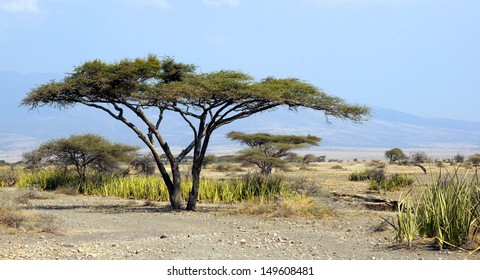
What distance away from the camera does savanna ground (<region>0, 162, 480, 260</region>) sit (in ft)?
38.3

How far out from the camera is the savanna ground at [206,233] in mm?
11664

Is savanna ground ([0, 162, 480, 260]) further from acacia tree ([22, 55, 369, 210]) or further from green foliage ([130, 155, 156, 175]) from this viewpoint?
green foliage ([130, 155, 156, 175])

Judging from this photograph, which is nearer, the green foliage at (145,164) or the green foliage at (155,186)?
the green foliage at (155,186)

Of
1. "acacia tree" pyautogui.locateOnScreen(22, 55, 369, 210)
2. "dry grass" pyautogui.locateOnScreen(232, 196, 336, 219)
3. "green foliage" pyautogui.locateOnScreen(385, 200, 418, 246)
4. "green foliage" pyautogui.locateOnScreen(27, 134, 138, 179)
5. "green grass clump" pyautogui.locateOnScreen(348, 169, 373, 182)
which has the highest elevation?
"acacia tree" pyautogui.locateOnScreen(22, 55, 369, 210)

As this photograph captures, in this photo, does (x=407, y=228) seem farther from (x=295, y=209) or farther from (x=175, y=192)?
(x=175, y=192)

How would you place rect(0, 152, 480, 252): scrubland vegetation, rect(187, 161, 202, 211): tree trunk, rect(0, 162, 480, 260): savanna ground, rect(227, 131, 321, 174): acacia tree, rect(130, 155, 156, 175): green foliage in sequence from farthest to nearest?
rect(130, 155, 156, 175): green foliage < rect(227, 131, 321, 174): acacia tree < rect(187, 161, 202, 211): tree trunk < rect(0, 152, 480, 252): scrubland vegetation < rect(0, 162, 480, 260): savanna ground

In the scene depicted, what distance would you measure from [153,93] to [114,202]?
19.8 ft

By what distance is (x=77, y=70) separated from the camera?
21.5m

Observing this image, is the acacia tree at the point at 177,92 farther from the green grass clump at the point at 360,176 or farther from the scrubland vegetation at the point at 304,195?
the green grass clump at the point at 360,176

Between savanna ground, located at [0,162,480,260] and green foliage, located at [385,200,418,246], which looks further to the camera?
green foliage, located at [385,200,418,246]

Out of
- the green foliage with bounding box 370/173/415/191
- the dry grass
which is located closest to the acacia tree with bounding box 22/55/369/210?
the dry grass

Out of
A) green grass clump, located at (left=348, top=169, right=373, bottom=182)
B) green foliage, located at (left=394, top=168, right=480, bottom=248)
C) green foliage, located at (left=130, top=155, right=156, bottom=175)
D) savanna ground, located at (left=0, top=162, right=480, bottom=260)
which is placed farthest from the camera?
green foliage, located at (left=130, top=155, right=156, bottom=175)

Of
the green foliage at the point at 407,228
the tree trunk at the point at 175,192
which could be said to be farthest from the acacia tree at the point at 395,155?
the green foliage at the point at 407,228

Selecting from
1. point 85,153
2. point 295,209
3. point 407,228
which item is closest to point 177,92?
point 295,209
